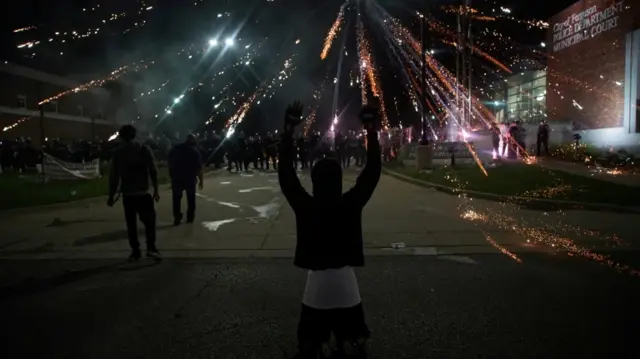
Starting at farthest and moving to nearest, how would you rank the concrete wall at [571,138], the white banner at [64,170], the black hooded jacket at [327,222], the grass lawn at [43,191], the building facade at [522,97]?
the building facade at [522,97], the concrete wall at [571,138], the white banner at [64,170], the grass lawn at [43,191], the black hooded jacket at [327,222]

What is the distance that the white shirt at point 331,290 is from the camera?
3.72 m

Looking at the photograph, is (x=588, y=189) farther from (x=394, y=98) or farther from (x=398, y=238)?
(x=394, y=98)

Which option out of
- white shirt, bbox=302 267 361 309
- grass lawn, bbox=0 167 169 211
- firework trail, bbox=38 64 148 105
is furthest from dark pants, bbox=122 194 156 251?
firework trail, bbox=38 64 148 105

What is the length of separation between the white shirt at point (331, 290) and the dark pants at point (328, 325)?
49 mm

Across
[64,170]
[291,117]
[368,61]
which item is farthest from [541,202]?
[368,61]

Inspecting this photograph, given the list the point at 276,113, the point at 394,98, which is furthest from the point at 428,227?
the point at 276,113

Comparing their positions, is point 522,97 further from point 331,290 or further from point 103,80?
point 331,290

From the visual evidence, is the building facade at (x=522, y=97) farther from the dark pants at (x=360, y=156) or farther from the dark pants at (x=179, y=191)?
the dark pants at (x=179, y=191)

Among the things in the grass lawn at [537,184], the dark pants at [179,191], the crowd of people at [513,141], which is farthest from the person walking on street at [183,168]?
the crowd of people at [513,141]

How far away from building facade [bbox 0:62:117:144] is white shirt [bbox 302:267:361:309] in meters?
24.2

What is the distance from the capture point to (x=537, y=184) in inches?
541

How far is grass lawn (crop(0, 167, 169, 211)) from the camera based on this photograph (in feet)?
42.4

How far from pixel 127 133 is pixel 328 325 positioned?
4.47 m

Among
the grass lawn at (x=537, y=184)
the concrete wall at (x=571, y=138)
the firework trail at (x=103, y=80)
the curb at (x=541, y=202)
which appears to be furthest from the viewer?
the firework trail at (x=103, y=80)
